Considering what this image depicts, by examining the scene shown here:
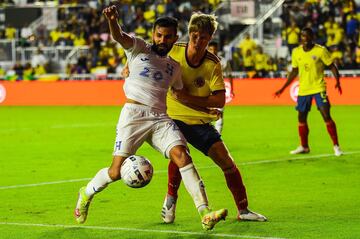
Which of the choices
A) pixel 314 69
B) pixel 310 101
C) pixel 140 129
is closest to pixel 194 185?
pixel 140 129

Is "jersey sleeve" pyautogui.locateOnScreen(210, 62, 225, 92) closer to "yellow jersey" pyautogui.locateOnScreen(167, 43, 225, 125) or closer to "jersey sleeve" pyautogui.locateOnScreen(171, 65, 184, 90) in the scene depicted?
"yellow jersey" pyautogui.locateOnScreen(167, 43, 225, 125)

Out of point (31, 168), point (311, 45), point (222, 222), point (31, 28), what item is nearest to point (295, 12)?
point (31, 28)

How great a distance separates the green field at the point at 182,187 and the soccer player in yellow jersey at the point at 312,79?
495mm

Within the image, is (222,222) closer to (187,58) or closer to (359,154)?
(187,58)

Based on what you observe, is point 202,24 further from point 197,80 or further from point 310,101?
point 310,101

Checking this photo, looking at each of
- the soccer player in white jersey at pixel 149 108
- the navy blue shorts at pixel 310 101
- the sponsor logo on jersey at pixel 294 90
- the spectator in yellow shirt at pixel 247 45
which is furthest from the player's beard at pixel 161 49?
the spectator in yellow shirt at pixel 247 45

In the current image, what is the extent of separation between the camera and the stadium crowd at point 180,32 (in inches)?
1289

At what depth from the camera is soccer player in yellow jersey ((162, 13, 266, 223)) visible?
31.0 ft

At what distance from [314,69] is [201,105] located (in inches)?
302

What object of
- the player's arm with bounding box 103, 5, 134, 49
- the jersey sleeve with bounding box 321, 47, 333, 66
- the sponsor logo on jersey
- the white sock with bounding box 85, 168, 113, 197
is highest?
the player's arm with bounding box 103, 5, 134, 49

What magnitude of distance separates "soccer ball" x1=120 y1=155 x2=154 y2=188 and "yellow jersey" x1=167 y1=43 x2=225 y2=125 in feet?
3.46

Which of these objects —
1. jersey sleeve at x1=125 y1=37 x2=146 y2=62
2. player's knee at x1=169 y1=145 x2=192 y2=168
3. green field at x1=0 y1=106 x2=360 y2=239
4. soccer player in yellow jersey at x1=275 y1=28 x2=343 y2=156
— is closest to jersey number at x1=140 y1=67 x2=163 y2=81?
jersey sleeve at x1=125 y1=37 x2=146 y2=62

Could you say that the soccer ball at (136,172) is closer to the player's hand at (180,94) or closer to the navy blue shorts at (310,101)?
the player's hand at (180,94)

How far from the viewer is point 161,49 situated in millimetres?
8969
